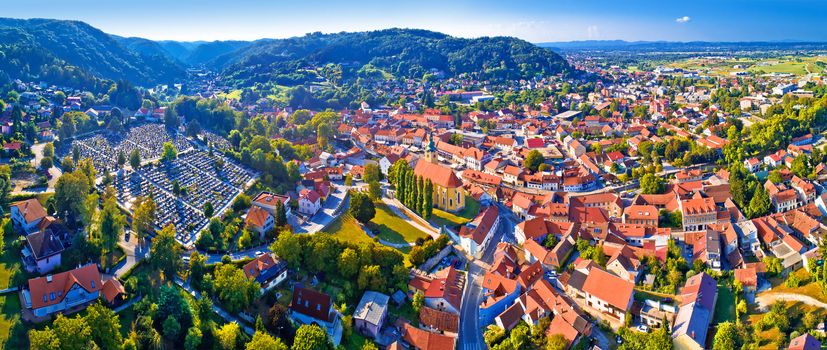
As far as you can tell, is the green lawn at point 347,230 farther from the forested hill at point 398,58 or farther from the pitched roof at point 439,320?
the forested hill at point 398,58

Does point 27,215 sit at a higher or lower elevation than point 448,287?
higher

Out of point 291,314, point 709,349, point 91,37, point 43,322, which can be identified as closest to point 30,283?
point 43,322

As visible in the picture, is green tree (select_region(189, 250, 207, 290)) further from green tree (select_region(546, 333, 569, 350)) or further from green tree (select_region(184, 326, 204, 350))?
green tree (select_region(546, 333, 569, 350))

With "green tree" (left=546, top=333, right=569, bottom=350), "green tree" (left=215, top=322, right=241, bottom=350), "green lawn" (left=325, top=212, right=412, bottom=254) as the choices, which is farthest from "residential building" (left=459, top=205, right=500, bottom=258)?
"green tree" (left=215, top=322, right=241, bottom=350)

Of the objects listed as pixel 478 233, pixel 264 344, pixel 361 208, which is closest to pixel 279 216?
pixel 361 208

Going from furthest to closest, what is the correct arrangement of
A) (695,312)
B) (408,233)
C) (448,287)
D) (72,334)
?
(408,233) < (448,287) < (695,312) < (72,334)

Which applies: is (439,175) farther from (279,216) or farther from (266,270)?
(266,270)
